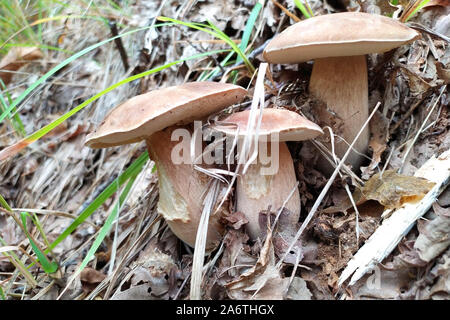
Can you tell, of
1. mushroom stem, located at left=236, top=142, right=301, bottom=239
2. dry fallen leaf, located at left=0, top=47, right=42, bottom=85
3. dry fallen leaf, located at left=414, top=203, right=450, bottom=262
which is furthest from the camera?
dry fallen leaf, located at left=0, top=47, right=42, bottom=85

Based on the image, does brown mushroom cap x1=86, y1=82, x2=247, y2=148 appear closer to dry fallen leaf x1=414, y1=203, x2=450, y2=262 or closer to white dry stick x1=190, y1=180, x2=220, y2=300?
white dry stick x1=190, y1=180, x2=220, y2=300

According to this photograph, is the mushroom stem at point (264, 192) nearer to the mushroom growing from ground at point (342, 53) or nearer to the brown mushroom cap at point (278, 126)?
the brown mushroom cap at point (278, 126)

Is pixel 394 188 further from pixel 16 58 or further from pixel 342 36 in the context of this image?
pixel 16 58

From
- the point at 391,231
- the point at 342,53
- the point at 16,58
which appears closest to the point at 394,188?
the point at 391,231

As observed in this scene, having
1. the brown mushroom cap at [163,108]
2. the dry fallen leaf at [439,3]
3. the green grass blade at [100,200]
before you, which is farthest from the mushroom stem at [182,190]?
the dry fallen leaf at [439,3]

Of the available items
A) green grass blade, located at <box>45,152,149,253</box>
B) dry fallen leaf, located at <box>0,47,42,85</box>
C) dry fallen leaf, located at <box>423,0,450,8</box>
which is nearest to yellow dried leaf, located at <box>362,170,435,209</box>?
dry fallen leaf, located at <box>423,0,450,8</box>

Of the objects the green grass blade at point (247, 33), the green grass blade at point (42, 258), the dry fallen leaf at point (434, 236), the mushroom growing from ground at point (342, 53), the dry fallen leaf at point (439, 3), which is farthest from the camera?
the green grass blade at point (247, 33)
